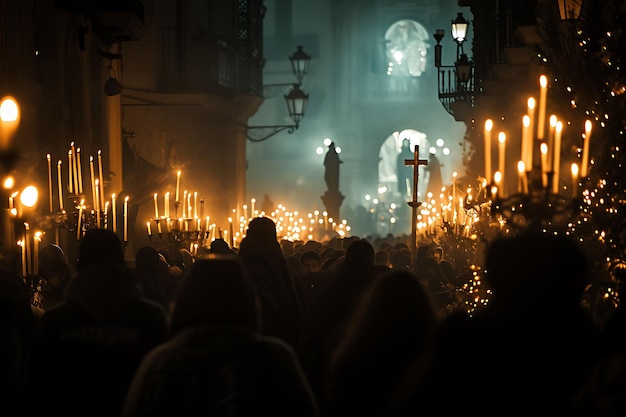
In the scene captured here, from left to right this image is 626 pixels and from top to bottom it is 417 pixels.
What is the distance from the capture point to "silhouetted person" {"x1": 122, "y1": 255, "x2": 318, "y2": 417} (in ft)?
16.9

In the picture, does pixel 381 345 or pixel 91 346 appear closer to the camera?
pixel 381 345

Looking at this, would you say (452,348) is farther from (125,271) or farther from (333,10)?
(333,10)

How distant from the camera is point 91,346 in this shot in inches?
250

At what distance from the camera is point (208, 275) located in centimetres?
529

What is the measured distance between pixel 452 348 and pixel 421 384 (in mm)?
→ 164

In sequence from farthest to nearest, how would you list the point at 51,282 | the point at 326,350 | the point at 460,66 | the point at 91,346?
the point at 460,66 < the point at 51,282 < the point at 326,350 < the point at 91,346

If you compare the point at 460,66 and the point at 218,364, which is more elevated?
the point at 460,66

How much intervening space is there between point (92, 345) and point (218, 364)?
53.4 inches

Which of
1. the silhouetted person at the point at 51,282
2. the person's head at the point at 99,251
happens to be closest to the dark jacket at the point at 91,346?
the person's head at the point at 99,251

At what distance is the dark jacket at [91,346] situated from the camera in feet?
20.7

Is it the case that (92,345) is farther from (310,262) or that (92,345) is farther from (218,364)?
(310,262)

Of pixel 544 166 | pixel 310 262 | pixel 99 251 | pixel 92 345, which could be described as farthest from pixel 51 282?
pixel 544 166

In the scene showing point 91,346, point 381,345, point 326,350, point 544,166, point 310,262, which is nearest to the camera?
point 381,345

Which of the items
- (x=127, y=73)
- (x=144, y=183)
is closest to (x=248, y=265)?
(x=144, y=183)
